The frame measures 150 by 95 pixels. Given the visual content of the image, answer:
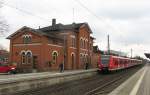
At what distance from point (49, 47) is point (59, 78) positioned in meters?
24.8

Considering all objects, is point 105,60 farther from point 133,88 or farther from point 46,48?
point 133,88

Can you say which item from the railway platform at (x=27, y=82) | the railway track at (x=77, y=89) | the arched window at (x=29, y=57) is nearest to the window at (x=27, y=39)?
the arched window at (x=29, y=57)

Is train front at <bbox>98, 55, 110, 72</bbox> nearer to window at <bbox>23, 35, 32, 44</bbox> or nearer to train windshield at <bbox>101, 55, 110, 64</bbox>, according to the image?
train windshield at <bbox>101, 55, 110, 64</bbox>

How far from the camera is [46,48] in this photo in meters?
58.2

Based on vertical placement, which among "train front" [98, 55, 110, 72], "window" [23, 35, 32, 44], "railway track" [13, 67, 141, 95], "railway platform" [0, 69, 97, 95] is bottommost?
"railway track" [13, 67, 141, 95]

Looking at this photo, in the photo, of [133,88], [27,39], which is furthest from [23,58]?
[133,88]

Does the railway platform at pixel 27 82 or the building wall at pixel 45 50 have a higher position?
the building wall at pixel 45 50

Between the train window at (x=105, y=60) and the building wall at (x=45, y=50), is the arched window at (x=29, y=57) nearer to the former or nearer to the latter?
the building wall at (x=45, y=50)

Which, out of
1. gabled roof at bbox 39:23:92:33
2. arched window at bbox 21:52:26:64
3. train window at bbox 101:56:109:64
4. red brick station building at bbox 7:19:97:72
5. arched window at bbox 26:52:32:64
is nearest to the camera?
train window at bbox 101:56:109:64

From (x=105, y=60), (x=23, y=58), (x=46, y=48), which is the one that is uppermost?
(x=46, y=48)

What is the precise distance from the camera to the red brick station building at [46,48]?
192 ft

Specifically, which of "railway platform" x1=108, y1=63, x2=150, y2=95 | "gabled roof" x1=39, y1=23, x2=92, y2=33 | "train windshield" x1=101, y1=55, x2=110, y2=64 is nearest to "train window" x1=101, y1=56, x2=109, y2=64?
"train windshield" x1=101, y1=55, x2=110, y2=64

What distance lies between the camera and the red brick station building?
5853 cm

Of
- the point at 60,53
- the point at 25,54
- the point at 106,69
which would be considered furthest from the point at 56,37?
the point at 106,69
